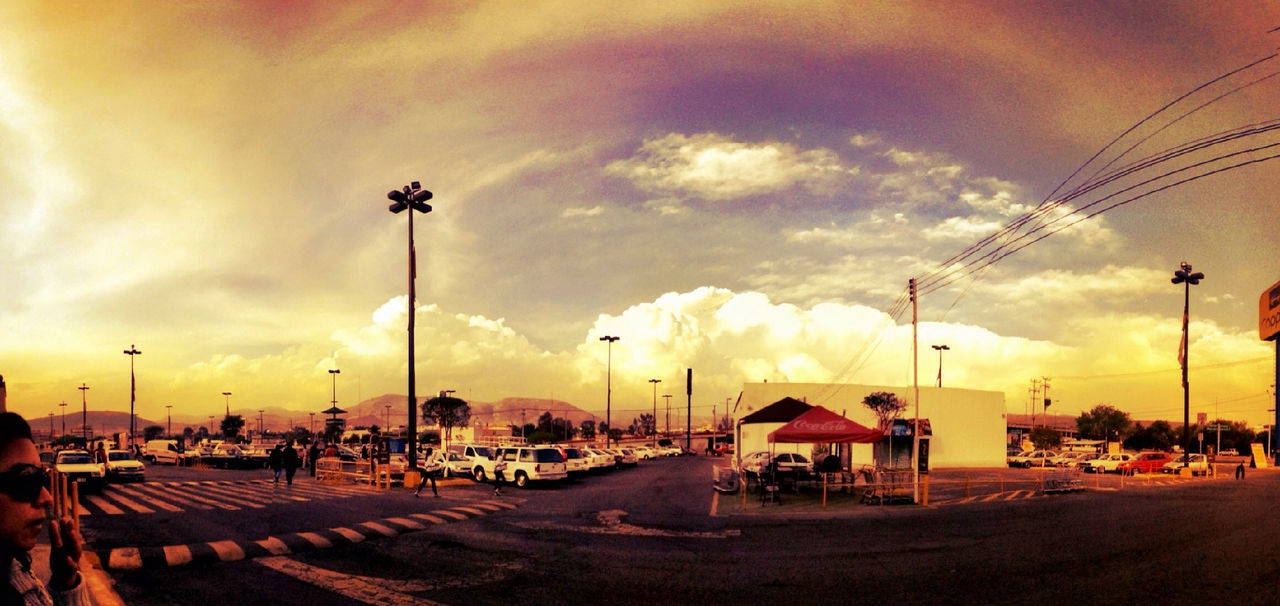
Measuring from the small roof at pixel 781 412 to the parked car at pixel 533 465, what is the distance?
15.5 meters

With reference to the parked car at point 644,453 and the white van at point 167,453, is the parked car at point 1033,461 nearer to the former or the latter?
the parked car at point 644,453

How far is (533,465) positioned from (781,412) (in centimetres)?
1924

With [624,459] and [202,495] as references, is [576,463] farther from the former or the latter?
[202,495]

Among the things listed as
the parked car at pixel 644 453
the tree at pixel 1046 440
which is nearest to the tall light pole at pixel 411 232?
the parked car at pixel 644 453

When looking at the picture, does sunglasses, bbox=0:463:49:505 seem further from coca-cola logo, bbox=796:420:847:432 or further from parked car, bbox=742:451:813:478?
parked car, bbox=742:451:813:478

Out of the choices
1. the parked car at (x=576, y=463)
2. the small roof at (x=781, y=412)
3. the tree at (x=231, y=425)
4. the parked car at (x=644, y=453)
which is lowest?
the tree at (x=231, y=425)

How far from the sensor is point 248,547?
49.3 feet

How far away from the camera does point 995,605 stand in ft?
33.9

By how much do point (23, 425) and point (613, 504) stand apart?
2412 cm

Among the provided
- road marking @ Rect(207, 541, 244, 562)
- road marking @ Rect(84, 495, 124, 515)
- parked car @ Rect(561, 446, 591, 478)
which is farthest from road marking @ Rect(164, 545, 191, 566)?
parked car @ Rect(561, 446, 591, 478)

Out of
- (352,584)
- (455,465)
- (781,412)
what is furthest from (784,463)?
(352,584)

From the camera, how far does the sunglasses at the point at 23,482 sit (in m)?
2.66

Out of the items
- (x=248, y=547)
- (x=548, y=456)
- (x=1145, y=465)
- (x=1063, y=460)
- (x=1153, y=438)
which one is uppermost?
(x=248, y=547)

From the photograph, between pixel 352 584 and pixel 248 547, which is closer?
pixel 352 584
